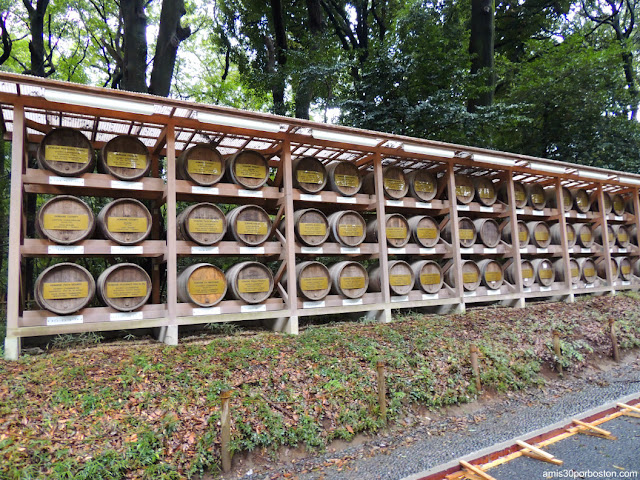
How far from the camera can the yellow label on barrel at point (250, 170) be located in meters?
6.35

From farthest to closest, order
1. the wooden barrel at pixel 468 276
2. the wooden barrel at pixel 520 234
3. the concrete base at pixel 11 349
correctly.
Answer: the wooden barrel at pixel 520 234 → the wooden barrel at pixel 468 276 → the concrete base at pixel 11 349

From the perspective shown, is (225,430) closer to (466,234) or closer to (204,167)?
(204,167)

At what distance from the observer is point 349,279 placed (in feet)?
22.6

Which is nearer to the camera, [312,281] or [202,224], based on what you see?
[202,224]

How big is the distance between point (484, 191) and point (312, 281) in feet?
15.2

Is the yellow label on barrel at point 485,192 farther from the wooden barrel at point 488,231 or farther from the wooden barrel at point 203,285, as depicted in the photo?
the wooden barrel at point 203,285

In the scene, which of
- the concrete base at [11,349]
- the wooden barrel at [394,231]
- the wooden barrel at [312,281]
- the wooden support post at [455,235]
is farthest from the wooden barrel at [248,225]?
the wooden support post at [455,235]

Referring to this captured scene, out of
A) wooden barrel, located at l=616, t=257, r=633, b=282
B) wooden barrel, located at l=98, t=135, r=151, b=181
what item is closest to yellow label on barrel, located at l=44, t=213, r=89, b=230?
wooden barrel, located at l=98, t=135, r=151, b=181

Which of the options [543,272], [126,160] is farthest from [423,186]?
[126,160]

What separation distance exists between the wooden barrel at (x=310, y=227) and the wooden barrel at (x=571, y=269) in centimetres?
624

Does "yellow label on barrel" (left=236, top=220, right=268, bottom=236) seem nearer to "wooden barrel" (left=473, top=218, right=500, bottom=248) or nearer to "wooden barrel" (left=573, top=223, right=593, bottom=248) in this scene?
"wooden barrel" (left=473, top=218, right=500, bottom=248)

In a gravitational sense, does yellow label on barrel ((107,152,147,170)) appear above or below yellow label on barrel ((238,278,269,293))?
above

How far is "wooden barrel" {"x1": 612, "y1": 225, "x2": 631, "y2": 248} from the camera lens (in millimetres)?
11406

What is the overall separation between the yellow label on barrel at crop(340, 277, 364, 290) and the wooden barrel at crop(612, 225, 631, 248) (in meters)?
8.44
